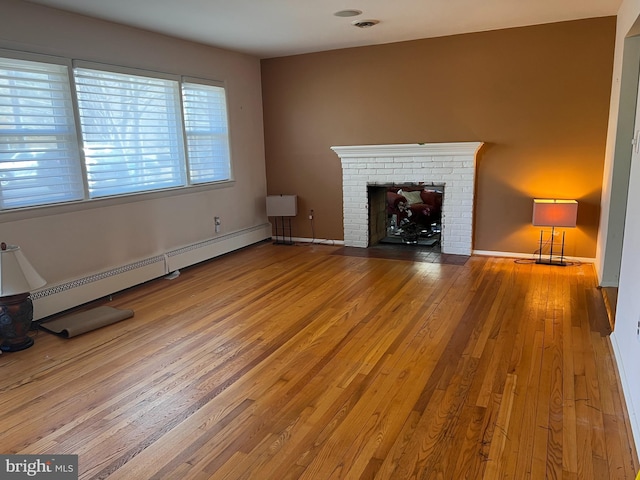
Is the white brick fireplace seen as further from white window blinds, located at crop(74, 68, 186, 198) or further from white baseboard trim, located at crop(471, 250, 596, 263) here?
white window blinds, located at crop(74, 68, 186, 198)

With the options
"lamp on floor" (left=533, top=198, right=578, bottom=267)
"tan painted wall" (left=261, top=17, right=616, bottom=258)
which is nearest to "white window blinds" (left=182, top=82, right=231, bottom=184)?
"tan painted wall" (left=261, top=17, right=616, bottom=258)

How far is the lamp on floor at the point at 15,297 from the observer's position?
3.12 m

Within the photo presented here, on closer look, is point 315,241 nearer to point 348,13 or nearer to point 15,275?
point 348,13

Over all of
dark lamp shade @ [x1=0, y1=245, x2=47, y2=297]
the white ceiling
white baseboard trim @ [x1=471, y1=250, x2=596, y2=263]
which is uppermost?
the white ceiling

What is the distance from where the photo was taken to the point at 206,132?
17.6ft

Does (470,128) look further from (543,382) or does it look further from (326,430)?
(326,430)

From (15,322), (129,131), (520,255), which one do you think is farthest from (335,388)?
(520,255)

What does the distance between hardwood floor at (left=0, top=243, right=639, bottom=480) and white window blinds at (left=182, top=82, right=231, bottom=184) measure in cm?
171

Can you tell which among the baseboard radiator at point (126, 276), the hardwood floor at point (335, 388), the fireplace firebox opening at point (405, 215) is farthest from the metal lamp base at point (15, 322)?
the fireplace firebox opening at point (405, 215)

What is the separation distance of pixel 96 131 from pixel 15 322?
5.75 ft

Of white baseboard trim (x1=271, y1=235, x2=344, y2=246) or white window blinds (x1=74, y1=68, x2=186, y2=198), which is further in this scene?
white baseboard trim (x1=271, y1=235, x2=344, y2=246)

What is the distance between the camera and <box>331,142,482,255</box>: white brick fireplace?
5.29 metres

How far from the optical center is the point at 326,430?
2.21 metres

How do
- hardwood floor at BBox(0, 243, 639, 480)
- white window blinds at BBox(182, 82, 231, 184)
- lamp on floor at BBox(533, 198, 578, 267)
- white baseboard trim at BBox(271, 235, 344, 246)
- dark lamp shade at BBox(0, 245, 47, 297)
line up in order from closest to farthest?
hardwood floor at BBox(0, 243, 639, 480) → dark lamp shade at BBox(0, 245, 47, 297) → lamp on floor at BBox(533, 198, 578, 267) → white window blinds at BBox(182, 82, 231, 184) → white baseboard trim at BBox(271, 235, 344, 246)
